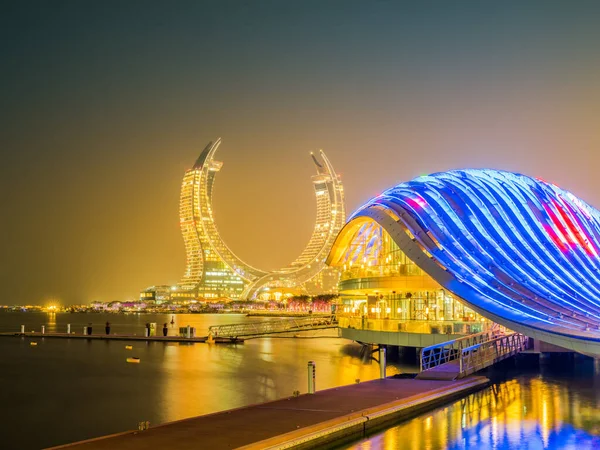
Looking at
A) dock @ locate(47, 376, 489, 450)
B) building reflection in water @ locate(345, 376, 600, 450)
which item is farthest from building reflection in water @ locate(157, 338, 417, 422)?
building reflection in water @ locate(345, 376, 600, 450)

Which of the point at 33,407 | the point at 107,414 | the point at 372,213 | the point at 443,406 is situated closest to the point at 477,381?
the point at 443,406

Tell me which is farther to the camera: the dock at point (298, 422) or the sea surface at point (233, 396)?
the sea surface at point (233, 396)

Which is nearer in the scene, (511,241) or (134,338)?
(511,241)

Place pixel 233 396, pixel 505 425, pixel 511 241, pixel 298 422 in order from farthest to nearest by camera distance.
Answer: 1. pixel 511 241
2. pixel 233 396
3. pixel 505 425
4. pixel 298 422

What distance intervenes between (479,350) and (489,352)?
123 cm

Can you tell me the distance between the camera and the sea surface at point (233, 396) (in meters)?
15.5

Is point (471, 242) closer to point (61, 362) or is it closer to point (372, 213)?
point (372, 213)

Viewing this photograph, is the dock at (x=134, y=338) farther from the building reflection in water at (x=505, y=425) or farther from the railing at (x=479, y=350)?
the building reflection in water at (x=505, y=425)

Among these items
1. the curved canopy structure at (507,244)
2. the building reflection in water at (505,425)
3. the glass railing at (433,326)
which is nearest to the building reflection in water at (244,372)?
the glass railing at (433,326)

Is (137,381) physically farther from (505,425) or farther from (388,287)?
(505,425)

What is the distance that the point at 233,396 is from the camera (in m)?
23.0

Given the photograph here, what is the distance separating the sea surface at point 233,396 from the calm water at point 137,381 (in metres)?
0.04

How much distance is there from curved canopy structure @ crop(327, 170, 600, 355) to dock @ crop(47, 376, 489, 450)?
812cm

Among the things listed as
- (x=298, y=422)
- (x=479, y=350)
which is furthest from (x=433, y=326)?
(x=298, y=422)
